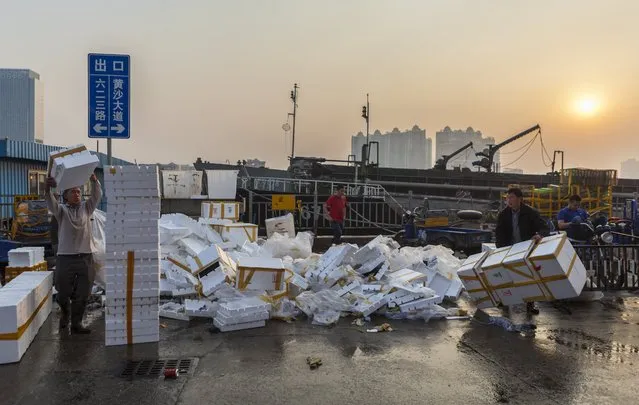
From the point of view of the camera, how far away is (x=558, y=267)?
560cm

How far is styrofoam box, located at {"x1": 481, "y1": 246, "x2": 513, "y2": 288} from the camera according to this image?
6.22m

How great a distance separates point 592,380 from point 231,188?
1442cm

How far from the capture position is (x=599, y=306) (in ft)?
24.5

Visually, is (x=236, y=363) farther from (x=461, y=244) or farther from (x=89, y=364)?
(x=461, y=244)

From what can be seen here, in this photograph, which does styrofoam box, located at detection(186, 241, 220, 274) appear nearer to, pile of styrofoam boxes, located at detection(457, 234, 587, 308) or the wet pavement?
the wet pavement

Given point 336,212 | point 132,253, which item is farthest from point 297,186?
point 132,253

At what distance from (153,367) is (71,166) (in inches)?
97.7

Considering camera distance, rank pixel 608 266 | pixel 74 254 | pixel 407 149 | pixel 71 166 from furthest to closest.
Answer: pixel 407 149 < pixel 608 266 < pixel 74 254 < pixel 71 166

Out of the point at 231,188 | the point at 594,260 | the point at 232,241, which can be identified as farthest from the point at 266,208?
the point at 594,260

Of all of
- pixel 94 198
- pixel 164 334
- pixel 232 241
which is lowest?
pixel 164 334

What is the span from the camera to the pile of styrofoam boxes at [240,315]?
6.00 metres

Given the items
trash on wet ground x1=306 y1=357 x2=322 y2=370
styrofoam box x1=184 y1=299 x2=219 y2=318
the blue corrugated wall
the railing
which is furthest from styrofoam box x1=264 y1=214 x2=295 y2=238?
the blue corrugated wall

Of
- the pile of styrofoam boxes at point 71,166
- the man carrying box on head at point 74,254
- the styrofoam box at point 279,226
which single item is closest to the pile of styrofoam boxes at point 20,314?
the man carrying box on head at point 74,254

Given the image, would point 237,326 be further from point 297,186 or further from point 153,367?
point 297,186
